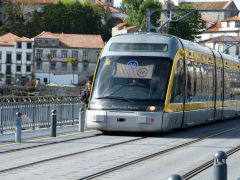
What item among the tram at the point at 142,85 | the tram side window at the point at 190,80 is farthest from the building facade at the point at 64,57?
the tram at the point at 142,85

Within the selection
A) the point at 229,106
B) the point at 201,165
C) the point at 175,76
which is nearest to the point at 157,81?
the point at 175,76

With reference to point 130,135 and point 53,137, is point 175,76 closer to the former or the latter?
point 130,135

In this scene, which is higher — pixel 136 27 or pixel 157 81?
pixel 136 27

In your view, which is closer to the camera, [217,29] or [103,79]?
[103,79]

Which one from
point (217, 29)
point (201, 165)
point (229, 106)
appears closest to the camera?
point (201, 165)

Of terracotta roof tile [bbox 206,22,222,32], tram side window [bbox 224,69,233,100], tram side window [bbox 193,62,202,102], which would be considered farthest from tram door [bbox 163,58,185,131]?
terracotta roof tile [bbox 206,22,222,32]

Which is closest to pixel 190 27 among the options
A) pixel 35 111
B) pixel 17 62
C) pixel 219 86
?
pixel 17 62

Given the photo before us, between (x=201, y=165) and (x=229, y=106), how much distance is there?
1779 cm

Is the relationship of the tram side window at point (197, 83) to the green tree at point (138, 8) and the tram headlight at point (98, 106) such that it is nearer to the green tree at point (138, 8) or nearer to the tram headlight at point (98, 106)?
the tram headlight at point (98, 106)

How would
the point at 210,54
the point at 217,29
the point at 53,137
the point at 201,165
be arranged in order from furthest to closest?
the point at 217,29 < the point at 210,54 < the point at 53,137 < the point at 201,165

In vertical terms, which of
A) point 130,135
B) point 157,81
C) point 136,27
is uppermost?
point 136,27

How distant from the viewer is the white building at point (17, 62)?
119000 mm

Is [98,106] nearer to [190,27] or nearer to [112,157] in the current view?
[112,157]

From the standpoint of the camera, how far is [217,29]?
159500 millimetres
